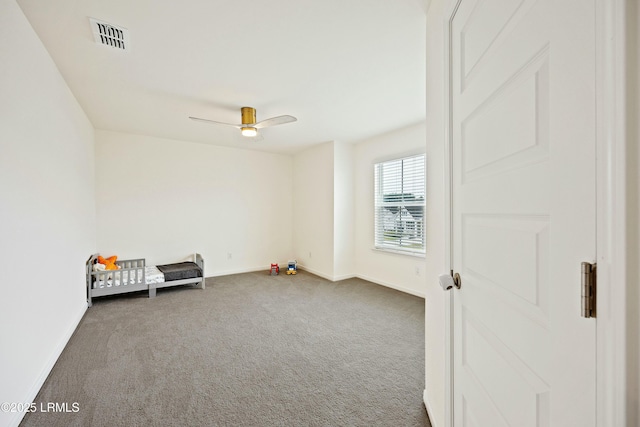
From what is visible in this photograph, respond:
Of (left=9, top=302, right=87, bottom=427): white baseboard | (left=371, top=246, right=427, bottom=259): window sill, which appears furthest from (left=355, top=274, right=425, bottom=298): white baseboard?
(left=9, top=302, right=87, bottom=427): white baseboard

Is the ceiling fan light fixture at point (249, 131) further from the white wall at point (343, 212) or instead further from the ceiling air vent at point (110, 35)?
the white wall at point (343, 212)

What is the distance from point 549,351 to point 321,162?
188 inches

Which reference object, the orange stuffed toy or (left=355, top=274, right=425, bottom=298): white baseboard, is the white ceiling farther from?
(left=355, top=274, right=425, bottom=298): white baseboard

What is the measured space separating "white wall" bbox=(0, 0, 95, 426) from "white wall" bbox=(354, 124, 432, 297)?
389 centimetres

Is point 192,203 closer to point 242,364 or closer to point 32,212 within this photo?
point 32,212

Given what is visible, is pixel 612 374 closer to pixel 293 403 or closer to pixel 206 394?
pixel 293 403

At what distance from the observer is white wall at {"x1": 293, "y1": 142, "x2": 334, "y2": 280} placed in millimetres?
4988

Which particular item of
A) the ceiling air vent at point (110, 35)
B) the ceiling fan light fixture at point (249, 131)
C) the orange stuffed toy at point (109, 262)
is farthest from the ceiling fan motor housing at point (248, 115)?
the orange stuffed toy at point (109, 262)

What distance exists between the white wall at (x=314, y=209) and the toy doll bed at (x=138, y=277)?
201 cm

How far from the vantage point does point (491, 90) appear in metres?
0.81

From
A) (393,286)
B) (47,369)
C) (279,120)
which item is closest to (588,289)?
(279,120)

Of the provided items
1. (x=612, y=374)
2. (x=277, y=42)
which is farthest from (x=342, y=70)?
(x=612, y=374)

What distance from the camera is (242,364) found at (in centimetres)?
228

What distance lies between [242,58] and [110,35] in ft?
2.93
